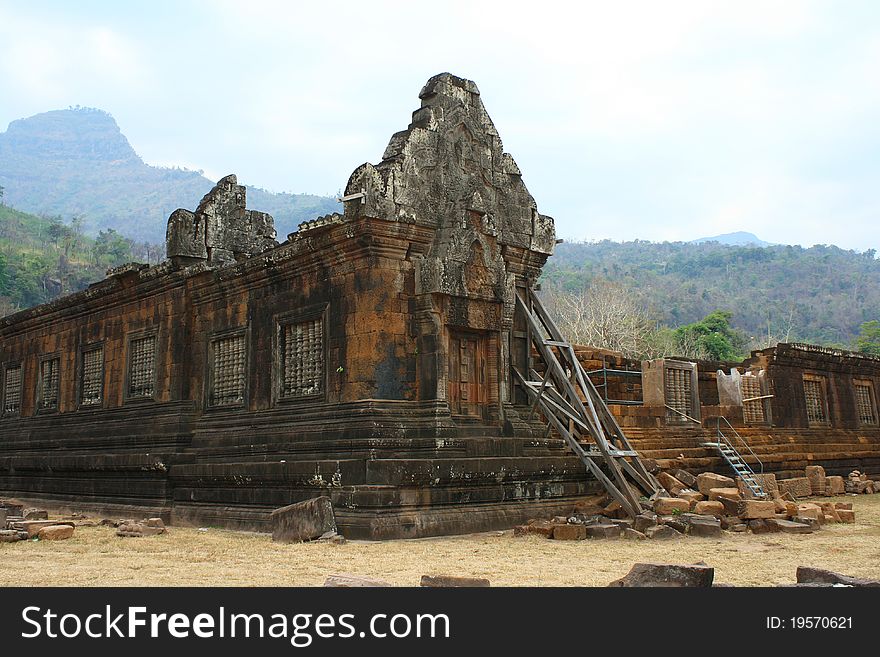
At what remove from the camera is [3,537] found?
34.1 feet

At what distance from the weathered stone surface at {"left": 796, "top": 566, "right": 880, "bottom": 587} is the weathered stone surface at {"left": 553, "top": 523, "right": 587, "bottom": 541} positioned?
404cm

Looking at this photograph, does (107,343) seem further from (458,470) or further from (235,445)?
(458,470)

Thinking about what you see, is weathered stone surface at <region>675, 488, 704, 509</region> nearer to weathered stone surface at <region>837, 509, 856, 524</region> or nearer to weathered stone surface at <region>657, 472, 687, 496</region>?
weathered stone surface at <region>657, 472, 687, 496</region>

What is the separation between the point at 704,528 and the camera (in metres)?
10.3

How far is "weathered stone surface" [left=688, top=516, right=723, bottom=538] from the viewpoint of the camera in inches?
402

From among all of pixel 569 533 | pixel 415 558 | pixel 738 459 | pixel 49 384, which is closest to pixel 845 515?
pixel 569 533

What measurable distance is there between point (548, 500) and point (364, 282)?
3850 mm

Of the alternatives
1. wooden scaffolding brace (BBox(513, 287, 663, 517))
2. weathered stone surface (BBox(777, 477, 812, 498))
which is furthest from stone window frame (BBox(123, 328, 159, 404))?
weathered stone surface (BBox(777, 477, 812, 498))

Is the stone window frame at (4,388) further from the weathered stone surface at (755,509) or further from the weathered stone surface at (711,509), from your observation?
the weathered stone surface at (755,509)

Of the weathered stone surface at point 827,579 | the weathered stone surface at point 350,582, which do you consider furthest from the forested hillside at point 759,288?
the weathered stone surface at point 350,582

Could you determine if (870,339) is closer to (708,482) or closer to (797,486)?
(797,486)

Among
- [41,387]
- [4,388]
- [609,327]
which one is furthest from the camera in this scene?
[609,327]

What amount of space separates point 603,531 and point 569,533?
0.40 meters
